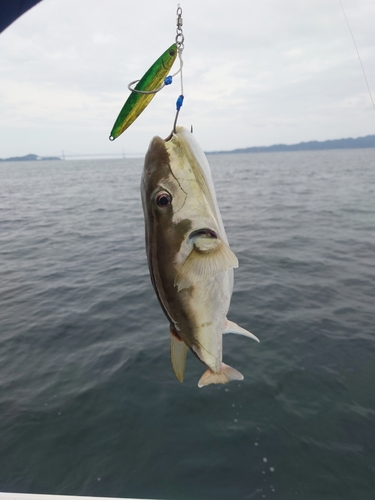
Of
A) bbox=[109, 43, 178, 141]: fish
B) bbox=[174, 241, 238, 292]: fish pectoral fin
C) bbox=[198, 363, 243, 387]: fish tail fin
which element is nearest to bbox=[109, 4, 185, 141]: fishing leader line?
bbox=[109, 43, 178, 141]: fish

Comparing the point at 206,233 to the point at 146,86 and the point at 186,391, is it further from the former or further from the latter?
the point at 186,391

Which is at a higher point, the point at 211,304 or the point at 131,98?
the point at 131,98

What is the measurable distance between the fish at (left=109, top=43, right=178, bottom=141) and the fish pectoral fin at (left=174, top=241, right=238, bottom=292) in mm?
812

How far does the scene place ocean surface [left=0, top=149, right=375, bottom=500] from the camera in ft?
17.3

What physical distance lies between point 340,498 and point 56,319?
7898 mm

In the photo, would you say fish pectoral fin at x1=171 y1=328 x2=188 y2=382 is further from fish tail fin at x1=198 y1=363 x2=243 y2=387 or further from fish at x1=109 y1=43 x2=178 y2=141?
fish at x1=109 y1=43 x2=178 y2=141

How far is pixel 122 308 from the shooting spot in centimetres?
1045

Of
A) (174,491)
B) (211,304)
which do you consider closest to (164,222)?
(211,304)

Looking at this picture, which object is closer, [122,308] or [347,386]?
[347,386]

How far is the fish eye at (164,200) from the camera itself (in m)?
1.79

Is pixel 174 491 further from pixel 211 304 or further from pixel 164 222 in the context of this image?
pixel 164 222

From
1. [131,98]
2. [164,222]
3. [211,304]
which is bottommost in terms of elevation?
[211,304]

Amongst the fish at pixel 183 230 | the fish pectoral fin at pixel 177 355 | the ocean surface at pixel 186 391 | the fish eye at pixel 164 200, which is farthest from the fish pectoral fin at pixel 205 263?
the ocean surface at pixel 186 391

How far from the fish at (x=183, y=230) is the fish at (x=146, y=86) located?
0.84 ft
